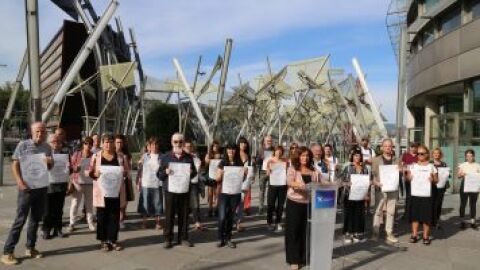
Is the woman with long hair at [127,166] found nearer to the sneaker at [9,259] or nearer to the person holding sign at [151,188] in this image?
the person holding sign at [151,188]

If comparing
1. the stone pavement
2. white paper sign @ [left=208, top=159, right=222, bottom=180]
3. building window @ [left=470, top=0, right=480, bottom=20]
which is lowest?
the stone pavement

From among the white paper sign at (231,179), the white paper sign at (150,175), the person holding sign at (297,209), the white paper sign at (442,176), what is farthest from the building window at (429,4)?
the person holding sign at (297,209)

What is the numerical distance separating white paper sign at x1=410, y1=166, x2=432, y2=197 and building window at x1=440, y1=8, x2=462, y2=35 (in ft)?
62.0

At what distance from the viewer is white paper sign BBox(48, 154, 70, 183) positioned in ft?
30.5

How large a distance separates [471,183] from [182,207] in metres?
6.59

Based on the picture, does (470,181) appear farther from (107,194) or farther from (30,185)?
(30,185)

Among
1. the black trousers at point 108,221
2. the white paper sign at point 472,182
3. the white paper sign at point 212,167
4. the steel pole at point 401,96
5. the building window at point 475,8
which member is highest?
the building window at point 475,8

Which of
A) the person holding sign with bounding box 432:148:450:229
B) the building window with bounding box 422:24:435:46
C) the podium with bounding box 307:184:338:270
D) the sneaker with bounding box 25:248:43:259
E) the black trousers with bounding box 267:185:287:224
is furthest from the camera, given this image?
the building window with bounding box 422:24:435:46

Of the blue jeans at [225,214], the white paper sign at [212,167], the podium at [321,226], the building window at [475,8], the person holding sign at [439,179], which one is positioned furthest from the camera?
the building window at [475,8]

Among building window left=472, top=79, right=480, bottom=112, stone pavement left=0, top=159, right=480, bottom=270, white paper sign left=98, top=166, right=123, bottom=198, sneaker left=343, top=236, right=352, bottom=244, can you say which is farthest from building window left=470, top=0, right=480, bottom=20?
white paper sign left=98, top=166, right=123, bottom=198

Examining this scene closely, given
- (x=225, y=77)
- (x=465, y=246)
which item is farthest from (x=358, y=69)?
(x=465, y=246)

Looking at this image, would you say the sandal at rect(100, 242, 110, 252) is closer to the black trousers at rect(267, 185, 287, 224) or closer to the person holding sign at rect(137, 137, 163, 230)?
the person holding sign at rect(137, 137, 163, 230)

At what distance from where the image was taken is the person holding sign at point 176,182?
8836 mm

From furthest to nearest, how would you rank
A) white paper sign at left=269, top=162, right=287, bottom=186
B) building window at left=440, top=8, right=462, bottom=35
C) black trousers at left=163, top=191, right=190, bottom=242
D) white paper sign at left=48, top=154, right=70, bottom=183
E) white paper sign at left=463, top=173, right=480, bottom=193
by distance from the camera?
1. building window at left=440, top=8, right=462, bottom=35
2. white paper sign at left=463, top=173, right=480, bottom=193
3. white paper sign at left=269, top=162, right=287, bottom=186
4. white paper sign at left=48, top=154, right=70, bottom=183
5. black trousers at left=163, top=191, right=190, bottom=242
